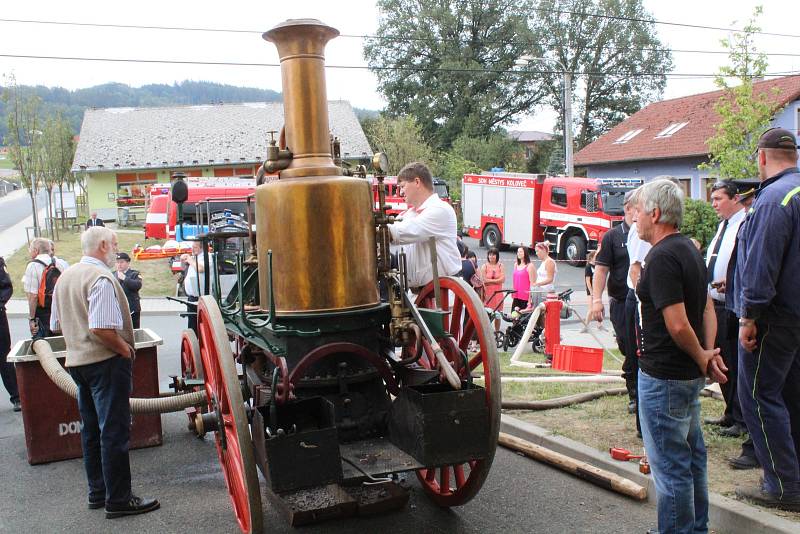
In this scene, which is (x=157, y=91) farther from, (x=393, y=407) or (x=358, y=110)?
(x=393, y=407)

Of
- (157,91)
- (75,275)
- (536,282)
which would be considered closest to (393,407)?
(75,275)

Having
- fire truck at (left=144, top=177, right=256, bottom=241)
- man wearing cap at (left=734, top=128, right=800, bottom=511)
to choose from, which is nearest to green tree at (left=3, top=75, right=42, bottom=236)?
fire truck at (left=144, top=177, right=256, bottom=241)

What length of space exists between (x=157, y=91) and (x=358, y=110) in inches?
2960

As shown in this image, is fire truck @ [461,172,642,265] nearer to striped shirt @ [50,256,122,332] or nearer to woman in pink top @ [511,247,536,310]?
woman in pink top @ [511,247,536,310]

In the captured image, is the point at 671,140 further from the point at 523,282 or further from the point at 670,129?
the point at 523,282

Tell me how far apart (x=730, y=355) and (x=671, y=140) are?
100ft

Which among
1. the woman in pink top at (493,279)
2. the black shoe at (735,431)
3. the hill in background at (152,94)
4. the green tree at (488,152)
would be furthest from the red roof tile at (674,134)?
the hill in background at (152,94)

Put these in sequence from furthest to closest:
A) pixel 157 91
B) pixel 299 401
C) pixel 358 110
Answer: pixel 157 91 → pixel 358 110 → pixel 299 401

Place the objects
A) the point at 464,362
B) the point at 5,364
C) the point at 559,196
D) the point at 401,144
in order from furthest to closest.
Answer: the point at 401,144 → the point at 559,196 → the point at 5,364 → the point at 464,362

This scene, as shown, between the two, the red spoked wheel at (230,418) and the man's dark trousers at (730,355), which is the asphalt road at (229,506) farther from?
the man's dark trousers at (730,355)

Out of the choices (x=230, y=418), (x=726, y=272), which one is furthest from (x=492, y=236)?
(x=230, y=418)

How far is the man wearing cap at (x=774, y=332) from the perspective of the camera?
3.96 meters

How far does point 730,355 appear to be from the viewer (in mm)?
5191

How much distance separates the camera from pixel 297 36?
4301 mm
